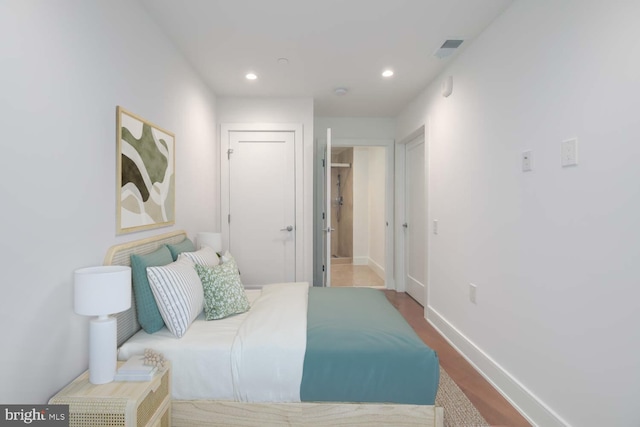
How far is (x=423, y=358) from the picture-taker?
1.65m

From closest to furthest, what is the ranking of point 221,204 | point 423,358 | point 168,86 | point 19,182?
point 19,182 < point 423,358 < point 168,86 < point 221,204

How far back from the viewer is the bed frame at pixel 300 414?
1.62m

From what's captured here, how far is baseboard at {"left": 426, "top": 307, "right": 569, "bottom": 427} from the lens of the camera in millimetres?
1795

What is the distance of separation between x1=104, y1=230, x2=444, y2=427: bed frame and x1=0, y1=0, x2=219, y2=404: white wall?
577mm

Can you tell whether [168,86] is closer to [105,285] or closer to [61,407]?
[105,285]

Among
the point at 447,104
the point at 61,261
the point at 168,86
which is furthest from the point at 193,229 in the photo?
the point at 447,104

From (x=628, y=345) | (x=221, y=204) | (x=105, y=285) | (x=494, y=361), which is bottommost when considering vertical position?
(x=494, y=361)

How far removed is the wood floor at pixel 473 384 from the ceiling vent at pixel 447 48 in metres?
2.52

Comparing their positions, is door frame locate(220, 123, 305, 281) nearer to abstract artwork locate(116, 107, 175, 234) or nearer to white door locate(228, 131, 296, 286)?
white door locate(228, 131, 296, 286)

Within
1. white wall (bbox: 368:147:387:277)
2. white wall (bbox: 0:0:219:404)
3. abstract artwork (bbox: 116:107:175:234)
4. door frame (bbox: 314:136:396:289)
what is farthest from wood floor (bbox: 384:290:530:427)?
white wall (bbox: 368:147:387:277)

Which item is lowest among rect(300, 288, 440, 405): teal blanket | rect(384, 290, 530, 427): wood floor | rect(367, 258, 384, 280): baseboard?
rect(384, 290, 530, 427): wood floor

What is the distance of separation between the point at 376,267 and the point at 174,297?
489cm

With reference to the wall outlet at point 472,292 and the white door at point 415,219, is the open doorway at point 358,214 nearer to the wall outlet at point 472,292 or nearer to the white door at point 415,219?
the white door at point 415,219

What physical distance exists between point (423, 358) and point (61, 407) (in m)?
1.56
